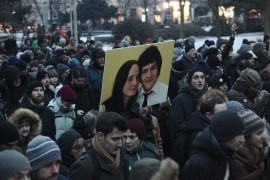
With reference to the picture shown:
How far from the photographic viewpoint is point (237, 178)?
5438 mm

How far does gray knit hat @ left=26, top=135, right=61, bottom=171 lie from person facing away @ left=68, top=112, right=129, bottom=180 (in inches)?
12.9

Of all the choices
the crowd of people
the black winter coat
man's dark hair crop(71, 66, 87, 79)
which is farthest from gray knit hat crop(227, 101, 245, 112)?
man's dark hair crop(71, 66, 87, 79)

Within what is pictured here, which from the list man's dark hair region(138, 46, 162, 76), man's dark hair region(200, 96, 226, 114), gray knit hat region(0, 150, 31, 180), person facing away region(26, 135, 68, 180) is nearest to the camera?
gray knit hat region(0, 150, 31, 180)

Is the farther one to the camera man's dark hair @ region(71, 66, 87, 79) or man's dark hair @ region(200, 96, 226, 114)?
man's dark hair @ region(71, 66, 87, 79)

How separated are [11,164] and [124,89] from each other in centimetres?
329

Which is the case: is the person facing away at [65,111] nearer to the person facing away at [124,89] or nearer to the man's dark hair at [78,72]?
the man's dark hair at [78,72]

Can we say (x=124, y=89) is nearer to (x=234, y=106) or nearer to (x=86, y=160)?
(x=234, y=106)

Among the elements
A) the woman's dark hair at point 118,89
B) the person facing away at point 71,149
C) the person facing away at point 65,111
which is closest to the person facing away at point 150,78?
the woman's dark hair at point 118,89

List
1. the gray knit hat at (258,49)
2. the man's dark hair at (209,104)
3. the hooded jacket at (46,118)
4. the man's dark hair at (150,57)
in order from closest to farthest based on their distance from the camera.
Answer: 1. the man's dark hair at (209,104)
2. the man's dark hair at (150,57)
3. the hooded jacket at (46,118)
4. the gray knit hat at (258,49)

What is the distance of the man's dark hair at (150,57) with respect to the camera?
7766 mm

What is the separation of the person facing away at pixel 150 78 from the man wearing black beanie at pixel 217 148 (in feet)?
9.08

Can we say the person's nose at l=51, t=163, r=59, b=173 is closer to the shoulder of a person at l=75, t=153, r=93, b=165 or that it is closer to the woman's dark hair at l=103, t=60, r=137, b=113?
the shoulder of a person at l=75, t=153, r=93, b=165

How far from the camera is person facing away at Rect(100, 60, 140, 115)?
751cm

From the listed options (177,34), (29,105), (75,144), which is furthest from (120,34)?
(75,144)
